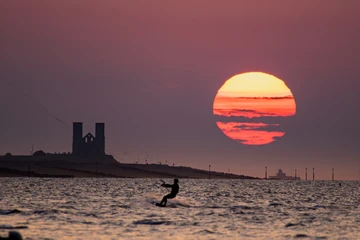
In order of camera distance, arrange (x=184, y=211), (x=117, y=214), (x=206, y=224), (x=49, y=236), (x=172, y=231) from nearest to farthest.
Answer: (x=49, y=236), (x=172, y=231), (x=206, y=224), (x=117, y=214), (x=184, y=211)

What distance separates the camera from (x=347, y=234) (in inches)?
1997

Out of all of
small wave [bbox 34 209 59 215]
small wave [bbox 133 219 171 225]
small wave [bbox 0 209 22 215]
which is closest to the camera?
small wave [bbox 133 219 171 225]

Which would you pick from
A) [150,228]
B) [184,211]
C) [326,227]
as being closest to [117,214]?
[184,211]

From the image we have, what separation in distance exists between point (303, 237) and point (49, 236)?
14658 mm

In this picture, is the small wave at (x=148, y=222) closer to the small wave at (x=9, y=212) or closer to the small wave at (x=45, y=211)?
the small wave at (x=45, y=211)

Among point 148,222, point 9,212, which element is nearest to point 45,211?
point 9,212

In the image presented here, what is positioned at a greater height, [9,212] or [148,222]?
[9,212]

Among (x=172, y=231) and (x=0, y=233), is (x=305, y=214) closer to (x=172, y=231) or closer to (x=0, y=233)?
(x=172, y=231)

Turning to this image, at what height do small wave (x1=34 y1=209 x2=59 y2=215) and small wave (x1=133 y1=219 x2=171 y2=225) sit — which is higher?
small wave (x1=34 y1=209 x2=59 y2=215)

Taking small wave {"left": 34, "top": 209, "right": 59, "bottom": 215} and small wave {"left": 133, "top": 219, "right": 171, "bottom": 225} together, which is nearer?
small wave {"left": 133, "top": 219, "right": 171, "bottom": 225}

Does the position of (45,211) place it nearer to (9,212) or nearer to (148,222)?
(9,212)

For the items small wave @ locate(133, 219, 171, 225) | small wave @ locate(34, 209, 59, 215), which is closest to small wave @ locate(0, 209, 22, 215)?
small wave @ locate(34, 209, 59, 215)

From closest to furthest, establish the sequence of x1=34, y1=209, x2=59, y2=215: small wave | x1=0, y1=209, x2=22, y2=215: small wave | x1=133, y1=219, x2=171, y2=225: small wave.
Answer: x1=133, y1=219, x2=171, y2=225: small wave < x1=0, y1=209, x2=22, y2=215: small wave < x1=34, y1=209, x2=59, y2=215: small wave

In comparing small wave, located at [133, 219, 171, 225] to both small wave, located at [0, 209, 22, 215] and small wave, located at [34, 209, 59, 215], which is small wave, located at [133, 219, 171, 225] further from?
small wave, located at [0, 209, 22, 215]
